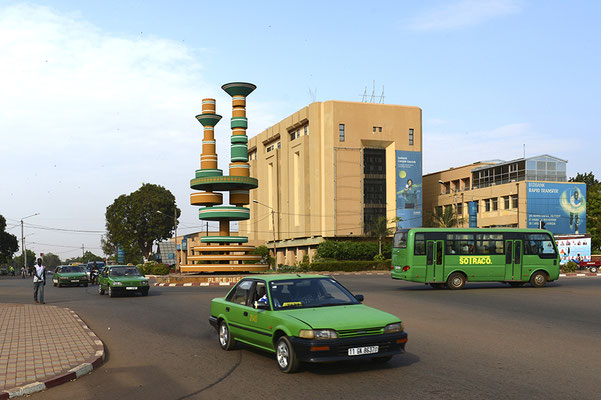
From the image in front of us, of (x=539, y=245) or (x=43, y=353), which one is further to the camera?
(x=539, y=245)

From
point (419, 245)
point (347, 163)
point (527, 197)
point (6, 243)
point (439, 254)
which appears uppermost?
point (347, 163)

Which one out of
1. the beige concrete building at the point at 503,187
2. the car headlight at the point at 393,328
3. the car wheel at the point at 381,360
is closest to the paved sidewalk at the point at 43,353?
the car wheel at the point at 381,360

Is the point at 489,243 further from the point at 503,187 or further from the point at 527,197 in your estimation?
the point at 503,187

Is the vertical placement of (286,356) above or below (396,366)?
above

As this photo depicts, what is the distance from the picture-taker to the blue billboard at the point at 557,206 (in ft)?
253

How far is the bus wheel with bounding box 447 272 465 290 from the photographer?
2878 cm

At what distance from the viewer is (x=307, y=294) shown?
9.70 m

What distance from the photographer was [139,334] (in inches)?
540

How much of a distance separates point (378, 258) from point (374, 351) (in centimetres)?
6735

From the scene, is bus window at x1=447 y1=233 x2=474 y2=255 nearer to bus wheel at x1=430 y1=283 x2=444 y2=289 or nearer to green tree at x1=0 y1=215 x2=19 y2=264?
bus wheel at x1=430 y1=283 x2=444 y2=289

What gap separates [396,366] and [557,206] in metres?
76.0

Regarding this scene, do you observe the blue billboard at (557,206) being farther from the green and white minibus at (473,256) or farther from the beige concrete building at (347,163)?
the green and white minibus at (473,256)

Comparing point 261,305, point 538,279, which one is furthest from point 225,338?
point 538,279

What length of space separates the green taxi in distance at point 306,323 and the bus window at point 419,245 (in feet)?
60.7
